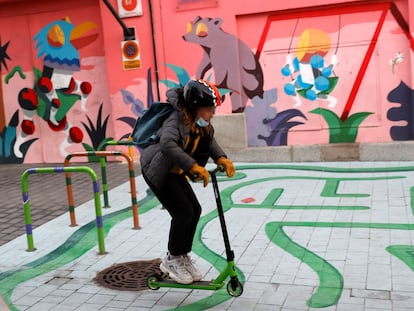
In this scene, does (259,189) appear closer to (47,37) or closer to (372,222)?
(372,222)

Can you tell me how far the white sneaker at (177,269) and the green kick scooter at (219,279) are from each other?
4 centimetres

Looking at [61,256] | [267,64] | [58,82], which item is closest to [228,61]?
[267,64]

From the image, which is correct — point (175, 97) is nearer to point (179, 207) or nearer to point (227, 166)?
point (227, 166)

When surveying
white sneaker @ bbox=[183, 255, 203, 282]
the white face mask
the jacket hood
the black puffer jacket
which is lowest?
white sneaker @ bbox=[183, 255, 203, 282]

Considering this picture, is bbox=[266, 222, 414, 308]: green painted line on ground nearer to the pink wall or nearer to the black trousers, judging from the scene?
the black trousers

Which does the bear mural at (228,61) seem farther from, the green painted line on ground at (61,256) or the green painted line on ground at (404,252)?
the green painted line on ground at (404,252)

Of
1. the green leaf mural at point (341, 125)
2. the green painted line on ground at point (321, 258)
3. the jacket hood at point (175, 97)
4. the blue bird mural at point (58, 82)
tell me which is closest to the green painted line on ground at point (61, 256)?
the green painted line on ground at point (321, 258)

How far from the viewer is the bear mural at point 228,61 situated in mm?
9531

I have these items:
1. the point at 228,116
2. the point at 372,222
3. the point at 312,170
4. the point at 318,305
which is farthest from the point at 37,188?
the point at 318,305

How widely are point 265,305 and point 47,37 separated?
335 inches

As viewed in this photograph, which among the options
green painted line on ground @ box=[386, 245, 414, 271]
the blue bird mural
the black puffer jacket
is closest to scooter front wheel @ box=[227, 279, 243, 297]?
the black puffer jacket

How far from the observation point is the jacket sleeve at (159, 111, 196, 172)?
372 centimetres

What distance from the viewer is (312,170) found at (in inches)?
344

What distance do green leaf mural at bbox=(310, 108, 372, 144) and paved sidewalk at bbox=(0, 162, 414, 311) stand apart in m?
1.28
